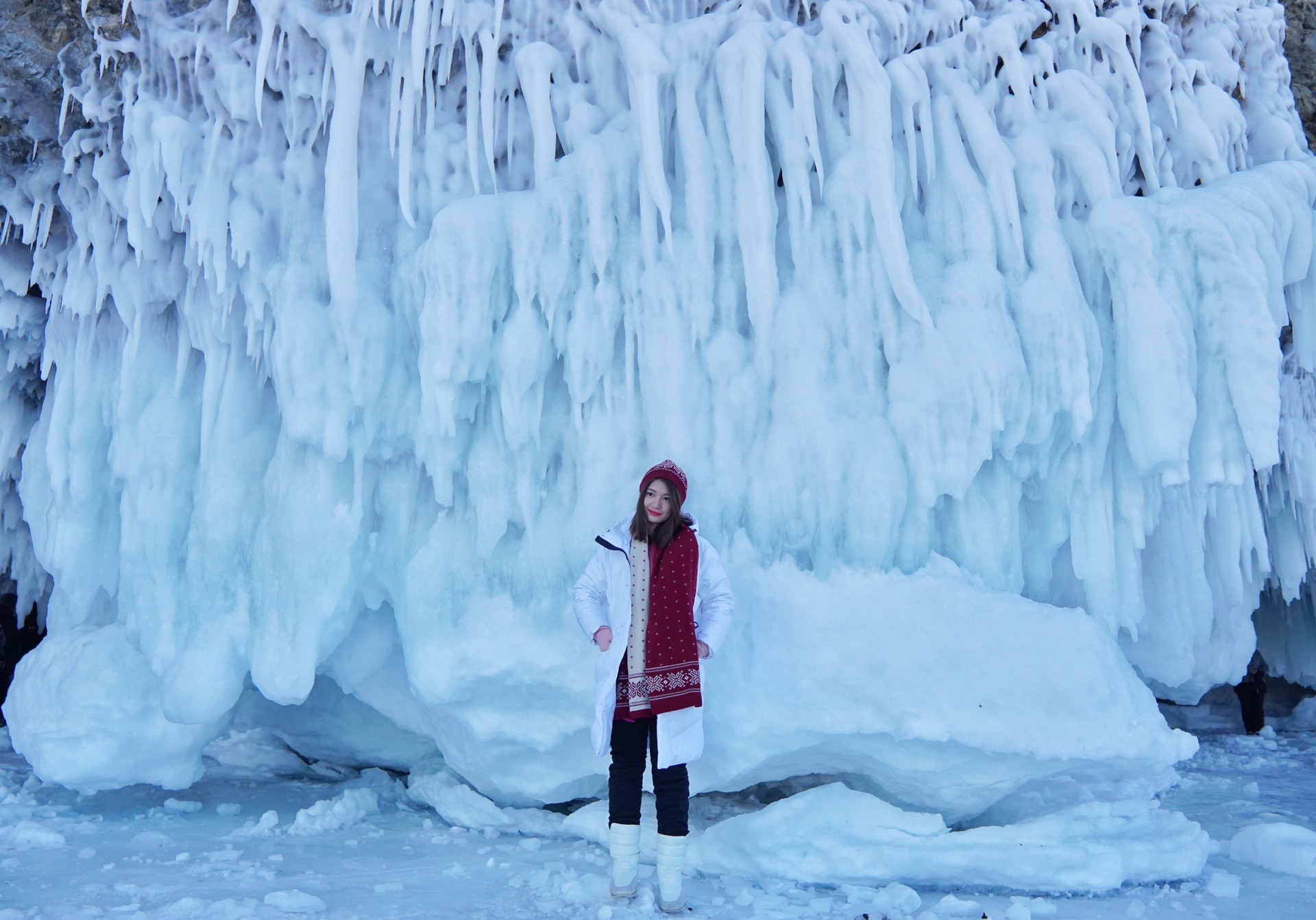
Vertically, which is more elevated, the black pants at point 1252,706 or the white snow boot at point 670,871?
the white snow boot at point 670,871

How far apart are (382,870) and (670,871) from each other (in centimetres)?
138

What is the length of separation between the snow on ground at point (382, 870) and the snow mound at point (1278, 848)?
3 centimetres

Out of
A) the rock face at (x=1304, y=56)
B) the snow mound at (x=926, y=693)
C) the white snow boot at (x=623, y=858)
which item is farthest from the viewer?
the rock face at (x=1304, y=56)

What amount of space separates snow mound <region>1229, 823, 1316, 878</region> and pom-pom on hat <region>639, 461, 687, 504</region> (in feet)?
9.63

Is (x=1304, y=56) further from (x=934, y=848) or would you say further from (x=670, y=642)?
(x=670, y=642)

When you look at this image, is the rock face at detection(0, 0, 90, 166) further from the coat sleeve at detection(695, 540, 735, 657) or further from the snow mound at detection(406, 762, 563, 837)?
the coat sleeve at detection(695, 540, 735, 657)

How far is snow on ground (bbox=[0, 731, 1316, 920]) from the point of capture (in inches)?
143

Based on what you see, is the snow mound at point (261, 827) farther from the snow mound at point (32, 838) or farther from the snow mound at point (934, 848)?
the snow mound at point (934, 848)

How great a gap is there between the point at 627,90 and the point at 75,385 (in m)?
3.71

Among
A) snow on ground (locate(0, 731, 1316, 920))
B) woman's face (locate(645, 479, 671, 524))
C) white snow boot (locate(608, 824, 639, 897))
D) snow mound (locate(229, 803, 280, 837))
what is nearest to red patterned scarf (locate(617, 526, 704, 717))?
woman's face (locate(645, 479, 671, 524))

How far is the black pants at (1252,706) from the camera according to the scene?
26.7ft

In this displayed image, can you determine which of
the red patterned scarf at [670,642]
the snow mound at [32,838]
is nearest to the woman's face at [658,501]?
the red patterned scarf at [670,642]

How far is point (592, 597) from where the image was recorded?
3918mm

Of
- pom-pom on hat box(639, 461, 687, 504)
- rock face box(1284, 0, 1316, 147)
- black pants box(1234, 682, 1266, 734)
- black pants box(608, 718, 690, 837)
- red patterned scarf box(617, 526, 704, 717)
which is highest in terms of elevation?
rock face box(1284, 0, 1316, 147)
